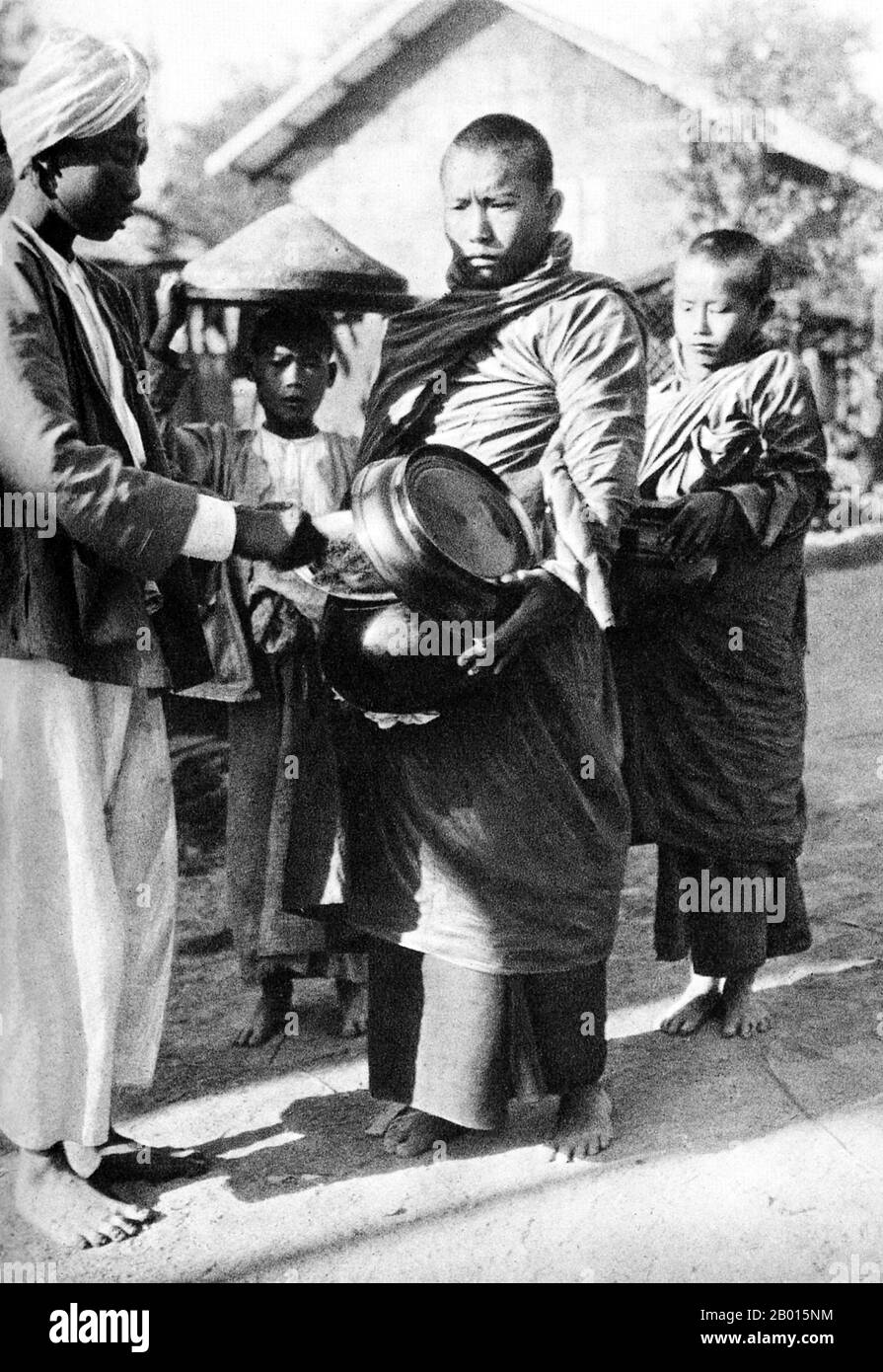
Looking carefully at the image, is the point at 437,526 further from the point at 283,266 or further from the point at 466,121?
the point at 466,121

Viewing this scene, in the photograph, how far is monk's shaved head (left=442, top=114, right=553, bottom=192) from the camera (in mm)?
3123

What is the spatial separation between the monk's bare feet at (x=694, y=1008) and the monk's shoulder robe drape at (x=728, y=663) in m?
0.39

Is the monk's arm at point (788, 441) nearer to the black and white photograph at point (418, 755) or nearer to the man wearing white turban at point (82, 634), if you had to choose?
the black and white photograph at point (418, 755)

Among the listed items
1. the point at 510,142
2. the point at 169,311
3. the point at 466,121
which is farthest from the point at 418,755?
the point at 466,121

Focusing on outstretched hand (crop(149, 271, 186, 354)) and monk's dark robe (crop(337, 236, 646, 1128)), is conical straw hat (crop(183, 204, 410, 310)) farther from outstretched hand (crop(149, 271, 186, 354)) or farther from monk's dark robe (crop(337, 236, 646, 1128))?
monk's dark robe (crop(337, 236, 646, 1128))

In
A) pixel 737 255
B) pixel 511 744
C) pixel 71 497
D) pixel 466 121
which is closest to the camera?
pixel 71 497

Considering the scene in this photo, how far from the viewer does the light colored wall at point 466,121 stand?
232 inches

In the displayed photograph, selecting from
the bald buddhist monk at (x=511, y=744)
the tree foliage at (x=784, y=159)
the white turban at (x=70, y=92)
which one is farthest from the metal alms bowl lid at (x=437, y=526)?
the tree foliage at (x=784, y=159)

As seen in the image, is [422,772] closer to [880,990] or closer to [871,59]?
[880,990]

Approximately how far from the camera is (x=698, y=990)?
4.10 meters

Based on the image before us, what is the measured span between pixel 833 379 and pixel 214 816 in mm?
3443

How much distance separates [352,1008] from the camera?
4.10 m

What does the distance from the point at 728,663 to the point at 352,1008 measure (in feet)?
4.66

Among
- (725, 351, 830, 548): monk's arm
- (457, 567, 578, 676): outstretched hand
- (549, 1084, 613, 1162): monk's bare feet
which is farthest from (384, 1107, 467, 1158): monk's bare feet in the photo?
(725, 351, 830, 548): monk's arm
